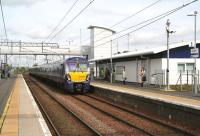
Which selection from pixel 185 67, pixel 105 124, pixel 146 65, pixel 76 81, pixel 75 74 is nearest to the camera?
pixel 105 124

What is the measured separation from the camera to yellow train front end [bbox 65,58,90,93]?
31.7 metres

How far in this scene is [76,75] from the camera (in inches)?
1255

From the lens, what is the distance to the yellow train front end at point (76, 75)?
31719 millimetres

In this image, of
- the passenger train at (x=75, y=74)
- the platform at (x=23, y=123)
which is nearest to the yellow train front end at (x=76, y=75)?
the passenger train at (x=75, y=74)

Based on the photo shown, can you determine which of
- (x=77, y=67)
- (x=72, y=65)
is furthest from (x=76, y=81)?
(x=72, y=65)

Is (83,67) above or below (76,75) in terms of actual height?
above

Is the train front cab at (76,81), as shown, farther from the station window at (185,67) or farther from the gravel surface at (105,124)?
the station window at (185,67)

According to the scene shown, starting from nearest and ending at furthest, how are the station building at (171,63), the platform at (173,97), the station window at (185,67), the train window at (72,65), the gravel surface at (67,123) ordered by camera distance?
1. the gravel surface at (67,123)
2. the platform at (173,97)
3. the train window at (72,65)
4. the station building at (171,63)
5. the station window at (185,67)

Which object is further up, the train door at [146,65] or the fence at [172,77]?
the train door at [146,65]

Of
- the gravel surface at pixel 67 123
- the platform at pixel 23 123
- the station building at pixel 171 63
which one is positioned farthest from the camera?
the station building at pixel 171 63

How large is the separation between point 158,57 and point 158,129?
79.6 feet

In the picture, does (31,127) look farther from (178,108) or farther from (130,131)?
(178,108)

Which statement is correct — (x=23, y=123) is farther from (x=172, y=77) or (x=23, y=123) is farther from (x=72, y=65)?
(x=172, y=77)

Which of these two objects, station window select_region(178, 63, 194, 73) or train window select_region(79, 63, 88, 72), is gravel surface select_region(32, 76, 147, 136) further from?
station window select_region(178, 63, 194, 73)
